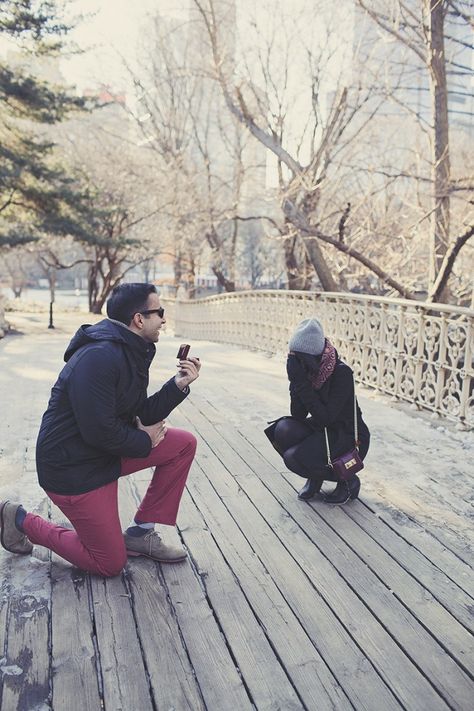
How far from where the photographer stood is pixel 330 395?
3801mm

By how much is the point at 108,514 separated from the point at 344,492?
1642 millimetres

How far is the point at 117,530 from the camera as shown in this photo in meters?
2.89

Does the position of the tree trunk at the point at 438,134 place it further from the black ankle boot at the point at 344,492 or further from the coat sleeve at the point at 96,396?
the coat sleeve at the point at 96,396

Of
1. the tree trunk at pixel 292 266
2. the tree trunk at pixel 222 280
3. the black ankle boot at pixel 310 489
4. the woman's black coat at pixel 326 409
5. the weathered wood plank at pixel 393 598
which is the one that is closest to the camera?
the weathered wood plank at pixel 393 598

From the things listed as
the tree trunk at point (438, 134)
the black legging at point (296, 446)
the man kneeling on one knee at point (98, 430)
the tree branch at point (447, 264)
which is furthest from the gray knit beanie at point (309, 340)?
the tree trunk at point (438, 134)

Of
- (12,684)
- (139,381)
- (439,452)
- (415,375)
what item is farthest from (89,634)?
(415,375)

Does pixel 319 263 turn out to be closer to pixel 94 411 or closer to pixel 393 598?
pixel 393 598

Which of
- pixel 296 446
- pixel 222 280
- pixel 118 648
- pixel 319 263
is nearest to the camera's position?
pixel 118 648

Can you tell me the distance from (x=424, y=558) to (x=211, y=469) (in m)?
1.77

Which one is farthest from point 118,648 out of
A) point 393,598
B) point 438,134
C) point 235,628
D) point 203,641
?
point 438,134

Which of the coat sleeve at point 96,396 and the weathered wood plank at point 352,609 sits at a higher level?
the coat sleeve at point 96,396

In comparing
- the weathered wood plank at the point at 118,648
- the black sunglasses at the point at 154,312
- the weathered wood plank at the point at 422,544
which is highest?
the black sunglasses at the point at 154,312

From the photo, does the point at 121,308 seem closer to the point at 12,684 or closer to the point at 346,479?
the point at 12,684

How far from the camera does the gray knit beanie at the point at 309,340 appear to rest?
3654mm
